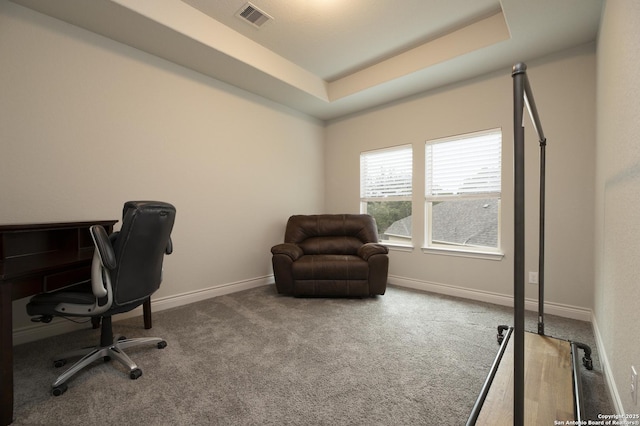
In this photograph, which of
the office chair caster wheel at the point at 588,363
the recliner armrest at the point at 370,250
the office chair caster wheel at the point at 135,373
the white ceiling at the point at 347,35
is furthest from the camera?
the recliner armrest at the point at 370,250

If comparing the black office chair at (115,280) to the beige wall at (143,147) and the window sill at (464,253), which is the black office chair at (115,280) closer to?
the beige wall at (143,147)

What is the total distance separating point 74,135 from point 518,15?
13.2 ft

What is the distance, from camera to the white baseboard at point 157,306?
2.25 m

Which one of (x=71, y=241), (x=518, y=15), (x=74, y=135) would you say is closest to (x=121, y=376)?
(x=71, y=241)

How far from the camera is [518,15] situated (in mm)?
2320

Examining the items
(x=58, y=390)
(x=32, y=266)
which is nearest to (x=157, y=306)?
(x=58, y=390)

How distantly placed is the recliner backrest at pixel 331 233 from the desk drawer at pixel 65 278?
92.0 inches

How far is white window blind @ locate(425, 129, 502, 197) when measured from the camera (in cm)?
328

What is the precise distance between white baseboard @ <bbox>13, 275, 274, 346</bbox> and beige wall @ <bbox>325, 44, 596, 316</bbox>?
216cm

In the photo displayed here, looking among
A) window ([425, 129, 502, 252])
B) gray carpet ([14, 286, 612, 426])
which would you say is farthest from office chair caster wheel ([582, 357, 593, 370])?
window ([425, 129, 502, 252])

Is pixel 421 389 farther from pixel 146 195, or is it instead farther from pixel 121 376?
pixel 146 195

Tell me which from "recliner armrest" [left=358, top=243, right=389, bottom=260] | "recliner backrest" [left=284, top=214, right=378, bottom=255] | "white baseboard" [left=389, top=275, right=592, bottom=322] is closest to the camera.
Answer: "white baseboard" [left=389, top=275, right=592, bottom=322]

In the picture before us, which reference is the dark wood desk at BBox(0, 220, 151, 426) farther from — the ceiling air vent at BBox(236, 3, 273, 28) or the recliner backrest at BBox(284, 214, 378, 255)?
the ceiling air vent at BBox(236, 3, 273, 28)

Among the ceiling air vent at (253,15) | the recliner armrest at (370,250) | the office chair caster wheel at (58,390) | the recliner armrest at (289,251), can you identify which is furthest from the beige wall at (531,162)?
the office chair caster wheel at (58,390)
